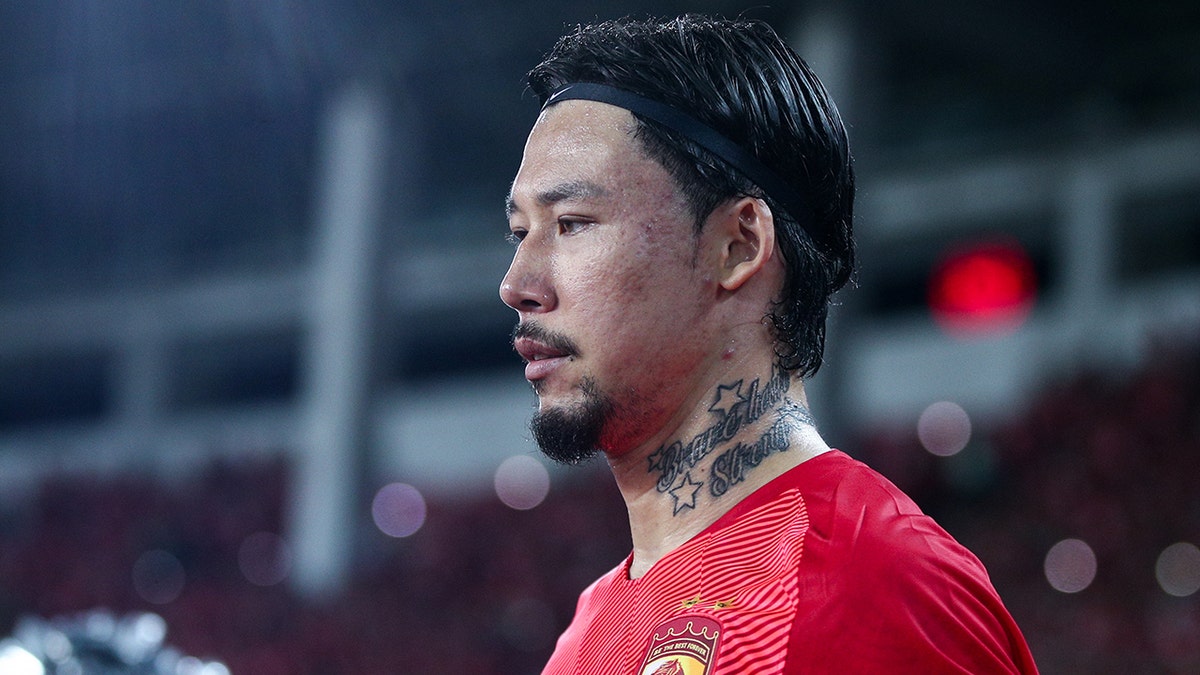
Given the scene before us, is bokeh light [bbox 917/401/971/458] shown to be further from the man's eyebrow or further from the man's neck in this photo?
the man's eyebrow

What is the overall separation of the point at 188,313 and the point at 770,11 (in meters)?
10.6

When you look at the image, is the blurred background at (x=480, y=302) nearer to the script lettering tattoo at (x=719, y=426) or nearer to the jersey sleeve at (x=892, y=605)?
the script lettering tattoo at (x=719, y=426)

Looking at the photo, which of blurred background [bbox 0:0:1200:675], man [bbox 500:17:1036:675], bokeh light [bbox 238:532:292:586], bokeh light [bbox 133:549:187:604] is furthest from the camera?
bokeh light [bbox 238:532:292:586]

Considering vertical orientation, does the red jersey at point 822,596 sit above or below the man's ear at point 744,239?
below

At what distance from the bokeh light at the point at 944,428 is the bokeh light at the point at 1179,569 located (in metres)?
3.49

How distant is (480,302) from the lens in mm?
15273

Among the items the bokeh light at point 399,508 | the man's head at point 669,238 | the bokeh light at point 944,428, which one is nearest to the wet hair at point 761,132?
the man's head at point 669,238

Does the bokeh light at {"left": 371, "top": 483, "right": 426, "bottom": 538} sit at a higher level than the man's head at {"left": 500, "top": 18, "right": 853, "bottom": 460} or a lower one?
lower

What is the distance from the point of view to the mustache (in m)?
1.49

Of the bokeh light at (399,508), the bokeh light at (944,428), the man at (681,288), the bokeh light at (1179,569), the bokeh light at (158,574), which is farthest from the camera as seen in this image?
the bokeh light at (399,508)

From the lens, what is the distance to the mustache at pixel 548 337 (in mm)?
1492

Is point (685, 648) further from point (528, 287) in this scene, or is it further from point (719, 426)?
point (528, 287)

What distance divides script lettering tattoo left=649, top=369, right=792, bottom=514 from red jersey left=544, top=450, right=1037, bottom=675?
86mm

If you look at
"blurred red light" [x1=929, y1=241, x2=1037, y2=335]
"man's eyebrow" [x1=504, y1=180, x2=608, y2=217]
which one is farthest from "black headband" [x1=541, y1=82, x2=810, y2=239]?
"blurred red light" [x1=929, y1=241, x2=1037, y2=335]
